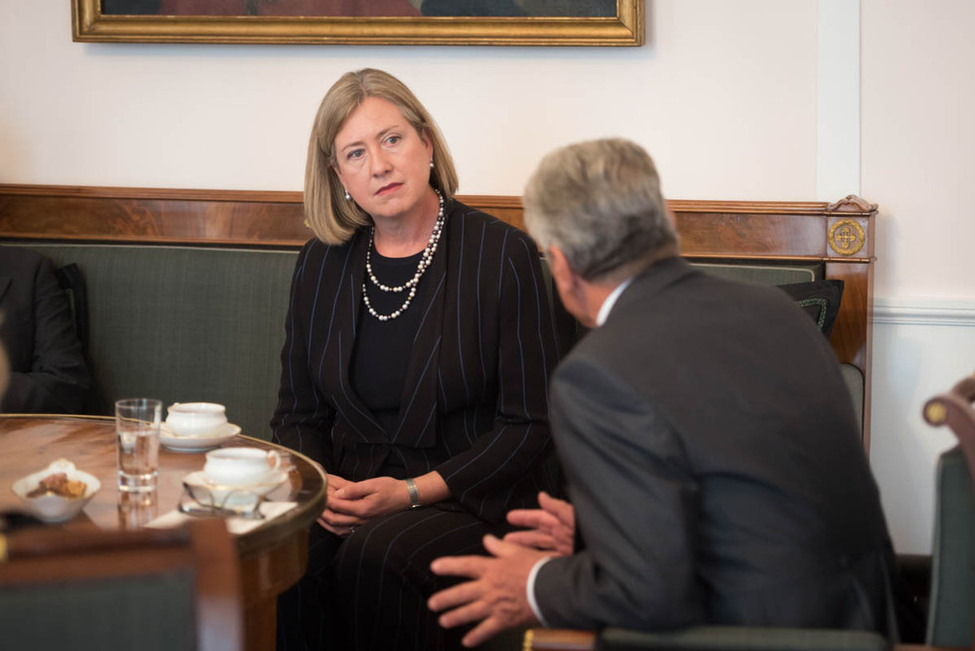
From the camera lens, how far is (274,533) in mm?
1912

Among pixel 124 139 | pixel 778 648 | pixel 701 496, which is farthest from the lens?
pixel 124 139

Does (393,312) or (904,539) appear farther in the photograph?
(904,539)

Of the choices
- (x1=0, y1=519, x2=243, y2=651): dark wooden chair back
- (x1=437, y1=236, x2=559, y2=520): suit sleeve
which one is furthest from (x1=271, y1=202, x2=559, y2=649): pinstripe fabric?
(x1=0, y1=519, x2=243, y2=651): dark wooden chair back

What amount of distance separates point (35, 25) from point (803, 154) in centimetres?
281

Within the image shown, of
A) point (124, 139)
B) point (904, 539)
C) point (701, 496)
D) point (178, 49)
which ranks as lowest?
point (904, 539)

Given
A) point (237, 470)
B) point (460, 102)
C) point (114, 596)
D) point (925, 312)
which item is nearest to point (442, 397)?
point (237, 470)

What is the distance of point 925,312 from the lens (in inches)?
140

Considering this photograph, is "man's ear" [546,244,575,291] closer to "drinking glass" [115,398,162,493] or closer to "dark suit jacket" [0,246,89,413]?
"drinking glass" [115,398,162,493]

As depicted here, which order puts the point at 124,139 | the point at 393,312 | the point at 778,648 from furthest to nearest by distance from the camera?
1. the point at 124,139
2. the point at 393,312
3. the point at 778,648

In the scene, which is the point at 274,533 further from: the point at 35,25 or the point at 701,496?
the point at 35,25

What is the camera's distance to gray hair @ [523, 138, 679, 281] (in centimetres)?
178

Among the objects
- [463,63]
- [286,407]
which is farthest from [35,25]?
[286,407]

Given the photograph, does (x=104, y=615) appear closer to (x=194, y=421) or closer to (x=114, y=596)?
(x=114, y=596)

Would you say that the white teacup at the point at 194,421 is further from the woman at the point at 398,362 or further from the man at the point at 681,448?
the man at the point at 681,448
